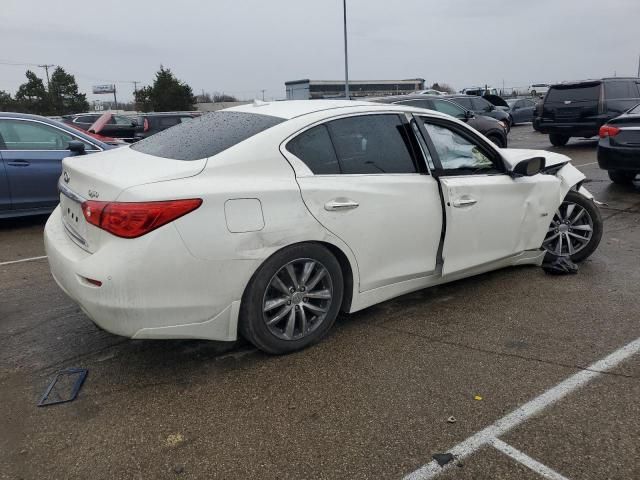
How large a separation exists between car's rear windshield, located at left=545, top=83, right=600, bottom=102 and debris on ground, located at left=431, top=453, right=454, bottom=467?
44.8 ft

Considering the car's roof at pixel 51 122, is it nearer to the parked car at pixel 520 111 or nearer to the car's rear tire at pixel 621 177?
the car's rear tire at pixel 621 177

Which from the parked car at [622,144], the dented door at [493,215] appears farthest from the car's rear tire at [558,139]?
the dented door at [493,215]

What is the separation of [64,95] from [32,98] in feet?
9.06

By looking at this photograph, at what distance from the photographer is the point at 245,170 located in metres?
3.05

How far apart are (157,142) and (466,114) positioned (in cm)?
1050

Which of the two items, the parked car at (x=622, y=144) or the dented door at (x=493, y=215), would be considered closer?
the dented door at (x=493, y=215)

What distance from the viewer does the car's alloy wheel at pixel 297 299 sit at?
3162 millimetres

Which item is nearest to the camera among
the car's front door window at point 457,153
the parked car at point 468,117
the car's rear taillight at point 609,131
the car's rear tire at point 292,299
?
the car's rear tire at point 292,299

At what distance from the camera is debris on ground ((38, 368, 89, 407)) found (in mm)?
2904

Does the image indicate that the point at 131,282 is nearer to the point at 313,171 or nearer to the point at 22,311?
the point at 313,171

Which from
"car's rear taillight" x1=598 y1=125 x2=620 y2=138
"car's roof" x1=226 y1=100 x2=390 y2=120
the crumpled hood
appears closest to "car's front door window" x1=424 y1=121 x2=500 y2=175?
the crumpled hood

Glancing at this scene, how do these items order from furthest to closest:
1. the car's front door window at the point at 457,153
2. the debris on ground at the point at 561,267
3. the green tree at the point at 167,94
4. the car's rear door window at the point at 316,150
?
the green tree at the point at 167,94 → the debris on ground at the point at 561,267 → the car's front door window at the point at 457,153 → the car's rear door window at the point at 316,150

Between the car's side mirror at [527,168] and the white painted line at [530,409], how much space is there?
4.72 feet

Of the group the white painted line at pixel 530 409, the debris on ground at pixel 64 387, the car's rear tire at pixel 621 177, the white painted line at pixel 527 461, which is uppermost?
the car's rear tire at pixel 621 177
